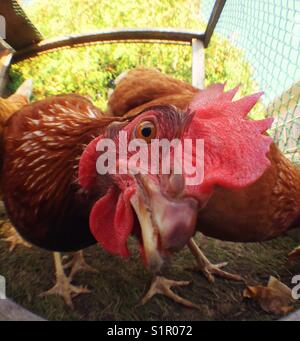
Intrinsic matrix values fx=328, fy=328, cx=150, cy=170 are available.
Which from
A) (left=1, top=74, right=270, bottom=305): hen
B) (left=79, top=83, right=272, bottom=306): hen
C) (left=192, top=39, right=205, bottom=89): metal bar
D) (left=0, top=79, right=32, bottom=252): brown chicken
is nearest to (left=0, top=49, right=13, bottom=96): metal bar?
(left=0, top=79, right=32, bottom=252): brown chicken

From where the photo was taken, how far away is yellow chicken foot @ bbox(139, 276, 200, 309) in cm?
139

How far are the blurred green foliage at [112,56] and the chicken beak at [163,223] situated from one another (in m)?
2.70

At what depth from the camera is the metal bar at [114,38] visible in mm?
3160

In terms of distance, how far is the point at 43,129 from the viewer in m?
1.15

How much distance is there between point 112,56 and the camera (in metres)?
4.05

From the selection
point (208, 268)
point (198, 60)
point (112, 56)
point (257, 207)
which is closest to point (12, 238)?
point (208, 268)

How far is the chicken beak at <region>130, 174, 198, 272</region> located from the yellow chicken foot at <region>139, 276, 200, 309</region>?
0.85 metres

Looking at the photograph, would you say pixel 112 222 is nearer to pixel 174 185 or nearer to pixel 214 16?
pixel 174 185

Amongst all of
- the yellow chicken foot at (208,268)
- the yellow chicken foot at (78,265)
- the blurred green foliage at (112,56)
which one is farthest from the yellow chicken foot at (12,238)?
the blurred green foliage at (112,56)

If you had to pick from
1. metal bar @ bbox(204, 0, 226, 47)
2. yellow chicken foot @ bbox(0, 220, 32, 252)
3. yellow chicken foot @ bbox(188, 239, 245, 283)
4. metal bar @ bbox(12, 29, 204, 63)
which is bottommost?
yellow chicken foot @ bbox(188, 239, 245, 283)

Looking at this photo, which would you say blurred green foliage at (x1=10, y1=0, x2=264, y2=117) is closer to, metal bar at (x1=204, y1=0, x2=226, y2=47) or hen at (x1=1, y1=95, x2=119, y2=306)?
metal bar at (x1=204, y1=0, x2=226, y2=47)

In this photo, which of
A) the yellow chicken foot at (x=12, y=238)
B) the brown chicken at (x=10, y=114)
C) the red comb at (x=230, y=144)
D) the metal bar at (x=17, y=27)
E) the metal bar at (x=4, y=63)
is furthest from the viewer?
the metal bar at (x=4, y=63)

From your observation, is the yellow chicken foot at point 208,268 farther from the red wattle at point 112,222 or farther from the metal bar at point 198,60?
the metal bar at point 198,60
